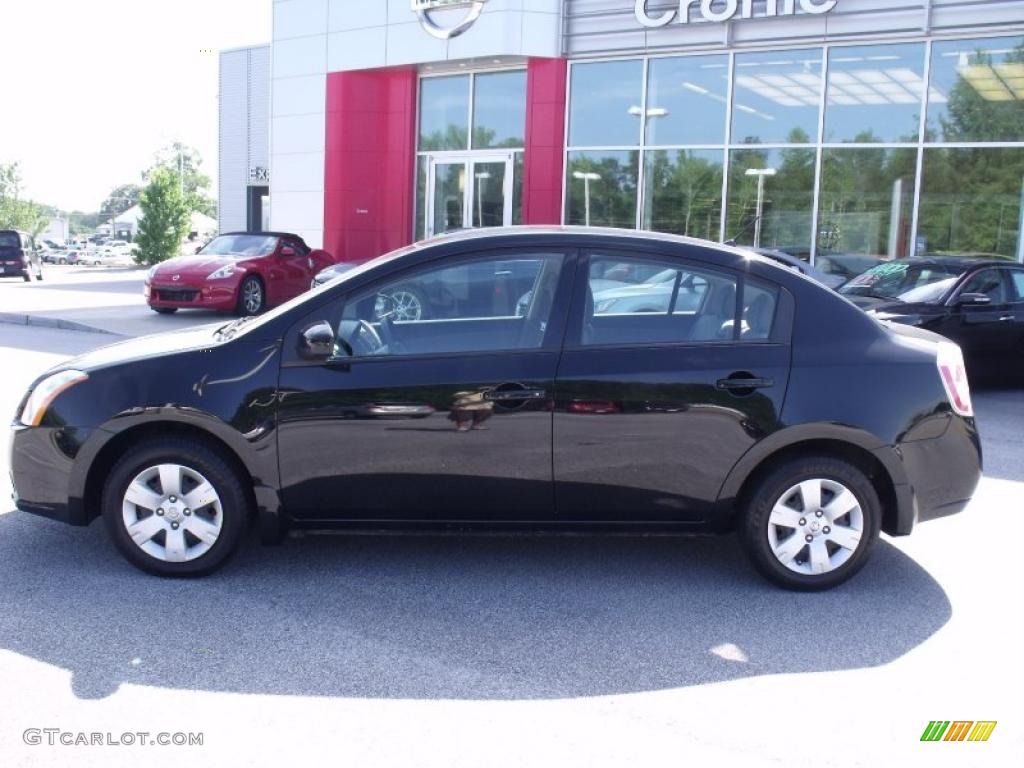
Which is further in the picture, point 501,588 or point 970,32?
point 970,32

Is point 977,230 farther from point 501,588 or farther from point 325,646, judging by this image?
point 325,646

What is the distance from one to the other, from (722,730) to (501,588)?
1484mm

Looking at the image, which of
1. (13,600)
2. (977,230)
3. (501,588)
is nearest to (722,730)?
(501,588)

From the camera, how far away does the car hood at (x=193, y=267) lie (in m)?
16.5

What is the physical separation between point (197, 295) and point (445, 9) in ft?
23.8

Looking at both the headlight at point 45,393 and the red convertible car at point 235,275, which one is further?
the red convertible car at point 235,275

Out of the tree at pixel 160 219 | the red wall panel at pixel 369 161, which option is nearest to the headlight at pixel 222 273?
the red wall panel at pixel 369 161

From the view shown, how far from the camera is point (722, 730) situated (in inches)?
140

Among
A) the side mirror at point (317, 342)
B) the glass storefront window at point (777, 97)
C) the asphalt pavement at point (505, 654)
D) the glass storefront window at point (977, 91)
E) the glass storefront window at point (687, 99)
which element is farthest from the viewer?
the glass storefront window at point (687, 99)

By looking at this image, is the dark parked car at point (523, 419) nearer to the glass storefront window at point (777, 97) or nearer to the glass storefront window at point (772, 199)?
the glass storefront window at point (772, 199)

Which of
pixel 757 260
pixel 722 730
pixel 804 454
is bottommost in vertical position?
pixel 722 730

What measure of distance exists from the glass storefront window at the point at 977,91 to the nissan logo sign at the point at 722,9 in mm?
1909

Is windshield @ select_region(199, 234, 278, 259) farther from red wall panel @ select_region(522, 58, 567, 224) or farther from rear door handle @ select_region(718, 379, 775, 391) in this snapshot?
rear door handle @ select_region(718, 379, 775, 391)

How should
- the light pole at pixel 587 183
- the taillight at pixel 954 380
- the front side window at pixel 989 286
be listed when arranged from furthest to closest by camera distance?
the light pole at pixel 587 183
the front side window at pixel 989 286
the taillight at pixel 954 380
